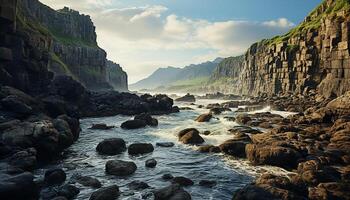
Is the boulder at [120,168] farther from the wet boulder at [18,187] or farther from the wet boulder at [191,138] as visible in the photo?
the wet boulder at [191,138]

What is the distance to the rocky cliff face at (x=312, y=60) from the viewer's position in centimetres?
6519

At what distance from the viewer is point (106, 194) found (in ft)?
61.3

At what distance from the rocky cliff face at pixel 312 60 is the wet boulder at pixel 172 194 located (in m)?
54.1

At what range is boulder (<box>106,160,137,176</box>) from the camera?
23.7 meters

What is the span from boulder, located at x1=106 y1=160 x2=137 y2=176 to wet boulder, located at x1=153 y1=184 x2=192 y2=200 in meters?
5.16

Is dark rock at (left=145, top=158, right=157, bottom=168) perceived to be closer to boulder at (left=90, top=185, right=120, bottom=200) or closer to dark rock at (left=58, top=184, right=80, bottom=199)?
boulder at (left=90, top=185, right=120, bottom=200)

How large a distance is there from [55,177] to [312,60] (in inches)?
3302

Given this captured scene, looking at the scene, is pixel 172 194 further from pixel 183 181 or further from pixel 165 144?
pixel 165 144

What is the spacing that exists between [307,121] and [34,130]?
1350 inches

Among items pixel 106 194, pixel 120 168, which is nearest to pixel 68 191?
pixel 106 194

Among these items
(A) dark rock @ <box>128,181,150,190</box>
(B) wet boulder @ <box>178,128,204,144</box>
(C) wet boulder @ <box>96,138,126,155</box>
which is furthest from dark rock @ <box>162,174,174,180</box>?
(B) wet boulder @ <box>178,128,204,144</box>

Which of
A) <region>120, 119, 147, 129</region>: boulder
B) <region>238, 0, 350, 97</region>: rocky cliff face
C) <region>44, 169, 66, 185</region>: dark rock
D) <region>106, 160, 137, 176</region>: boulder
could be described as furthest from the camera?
<region>238, 0, 350, 97</region>: rocky cliff face

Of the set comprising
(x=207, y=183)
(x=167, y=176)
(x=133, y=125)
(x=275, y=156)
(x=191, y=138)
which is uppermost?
(x=133, y=125)

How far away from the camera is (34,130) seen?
89.5 feet
